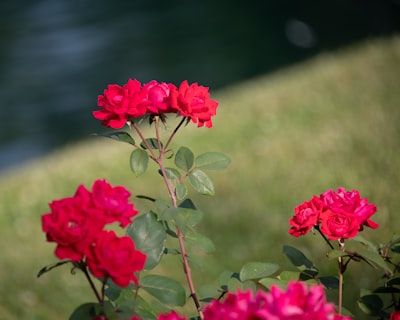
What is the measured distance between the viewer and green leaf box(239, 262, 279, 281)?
135cm

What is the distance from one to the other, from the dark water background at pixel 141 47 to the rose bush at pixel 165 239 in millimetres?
7784

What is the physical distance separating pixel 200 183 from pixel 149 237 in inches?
8.9

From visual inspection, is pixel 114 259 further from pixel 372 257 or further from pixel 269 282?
pixel 372 257

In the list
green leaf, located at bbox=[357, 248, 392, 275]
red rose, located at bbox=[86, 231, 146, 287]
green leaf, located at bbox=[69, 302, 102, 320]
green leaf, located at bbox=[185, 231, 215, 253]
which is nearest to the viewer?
red rose, located at bbox=[86, 231, 146, 287]

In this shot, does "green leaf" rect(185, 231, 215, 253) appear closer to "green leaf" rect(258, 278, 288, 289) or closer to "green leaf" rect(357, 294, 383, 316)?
"green leaf" rect(258, 278, 288, 289)

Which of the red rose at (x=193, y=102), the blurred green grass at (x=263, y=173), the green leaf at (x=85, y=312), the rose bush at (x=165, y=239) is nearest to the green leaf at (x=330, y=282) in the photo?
the rose bush at (x=165, y=239)

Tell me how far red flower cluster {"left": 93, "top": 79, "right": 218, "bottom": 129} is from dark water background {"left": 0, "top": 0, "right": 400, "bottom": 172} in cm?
780

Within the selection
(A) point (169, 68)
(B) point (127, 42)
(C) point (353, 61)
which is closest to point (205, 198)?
(C) point (353, 61)

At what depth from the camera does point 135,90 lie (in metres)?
1.35

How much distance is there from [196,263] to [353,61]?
14.9 feet

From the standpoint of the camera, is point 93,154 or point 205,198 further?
point 93,154

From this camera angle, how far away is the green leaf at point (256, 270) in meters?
1.35

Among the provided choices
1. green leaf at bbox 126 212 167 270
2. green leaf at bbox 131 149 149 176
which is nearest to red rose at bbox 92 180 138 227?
green leaf at bbox 126 212 167 270

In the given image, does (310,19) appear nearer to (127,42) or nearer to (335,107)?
(127,42)
